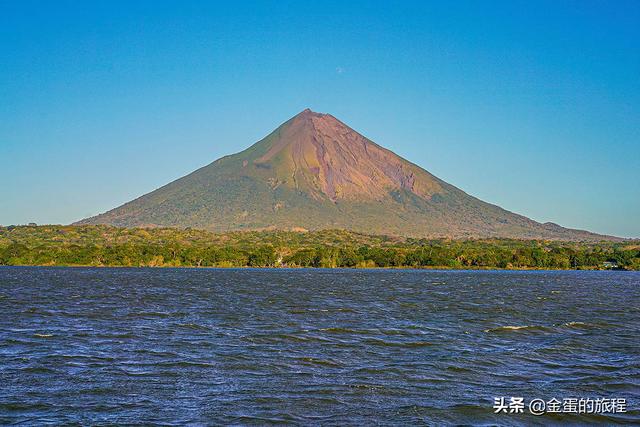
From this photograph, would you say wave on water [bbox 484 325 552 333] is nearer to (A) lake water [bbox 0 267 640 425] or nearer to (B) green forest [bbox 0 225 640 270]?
(A) lake water [bbox 0 267 640 425]

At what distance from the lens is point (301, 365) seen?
2350 centimetres

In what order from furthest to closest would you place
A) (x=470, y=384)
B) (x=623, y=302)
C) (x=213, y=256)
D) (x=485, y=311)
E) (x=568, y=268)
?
(x=568, y=268) → (x=213, y=256) → (x=623, y=302) → (x=485, y=311) → (x=470, y=384)

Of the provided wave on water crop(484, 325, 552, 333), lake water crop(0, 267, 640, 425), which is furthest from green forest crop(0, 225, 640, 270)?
wave on water crop(484, 325, 552, 333)

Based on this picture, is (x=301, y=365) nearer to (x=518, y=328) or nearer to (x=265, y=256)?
(x=518, y=328)

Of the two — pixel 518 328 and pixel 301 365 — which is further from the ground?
pixel 518 328

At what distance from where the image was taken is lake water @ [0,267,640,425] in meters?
17.3

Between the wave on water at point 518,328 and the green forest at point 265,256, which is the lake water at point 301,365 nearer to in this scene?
the wave on water at point 518,328

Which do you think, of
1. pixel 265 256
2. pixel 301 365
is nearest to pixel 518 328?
pixel 301 365

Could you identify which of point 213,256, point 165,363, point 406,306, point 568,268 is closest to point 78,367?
point 165,363

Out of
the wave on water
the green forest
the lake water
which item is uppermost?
the green forest

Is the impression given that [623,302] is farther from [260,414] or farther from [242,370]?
[260,414]

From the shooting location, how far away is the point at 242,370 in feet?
73.4

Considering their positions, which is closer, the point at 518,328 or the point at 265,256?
the point at 518,328

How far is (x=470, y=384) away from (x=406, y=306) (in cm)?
2921
